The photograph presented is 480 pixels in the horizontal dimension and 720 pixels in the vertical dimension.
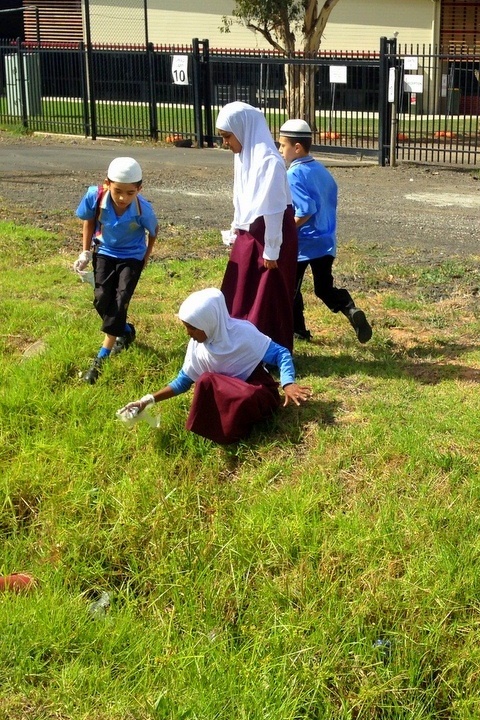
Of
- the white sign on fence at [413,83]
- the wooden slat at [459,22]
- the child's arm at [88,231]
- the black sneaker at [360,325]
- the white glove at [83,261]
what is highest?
the wooden slat at [459,22]

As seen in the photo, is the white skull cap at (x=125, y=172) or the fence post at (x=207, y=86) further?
the fence post at (x=207, y=86)

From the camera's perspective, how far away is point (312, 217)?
22.6 feet

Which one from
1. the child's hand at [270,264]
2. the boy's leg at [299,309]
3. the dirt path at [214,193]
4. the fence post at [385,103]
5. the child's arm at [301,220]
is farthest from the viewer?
the fence post at [385,103]

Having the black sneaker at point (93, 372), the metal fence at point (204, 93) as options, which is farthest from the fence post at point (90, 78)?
the black sneaker at point (93, 372)

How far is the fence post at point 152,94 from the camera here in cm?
2039

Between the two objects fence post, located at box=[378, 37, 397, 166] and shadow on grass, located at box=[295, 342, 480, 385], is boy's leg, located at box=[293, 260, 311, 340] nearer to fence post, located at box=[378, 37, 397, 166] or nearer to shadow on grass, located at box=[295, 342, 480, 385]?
shadow on grass, located at box=[295, 342, 480, 385]

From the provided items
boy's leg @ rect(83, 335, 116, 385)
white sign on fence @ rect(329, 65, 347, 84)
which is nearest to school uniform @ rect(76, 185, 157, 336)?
boy's leg @ rect(83, 335, 116, 385)

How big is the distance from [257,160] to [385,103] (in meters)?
12.3

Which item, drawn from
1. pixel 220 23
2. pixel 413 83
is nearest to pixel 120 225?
pixel 413 83

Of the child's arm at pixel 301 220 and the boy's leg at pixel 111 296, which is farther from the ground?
the child's arm at pixel 301 220

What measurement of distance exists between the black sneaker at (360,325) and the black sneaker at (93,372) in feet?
5.53

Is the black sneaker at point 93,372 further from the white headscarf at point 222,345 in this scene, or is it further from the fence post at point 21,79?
the fence post at point 21,79

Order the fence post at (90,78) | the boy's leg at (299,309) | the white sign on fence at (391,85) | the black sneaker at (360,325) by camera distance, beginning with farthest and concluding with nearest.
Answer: the fence post at (90,78) → the white sign on fence at (391,85) → the boy's leg at (299,309) → the black sneaker at (360,325)

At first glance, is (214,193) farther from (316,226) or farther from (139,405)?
(139,405)
